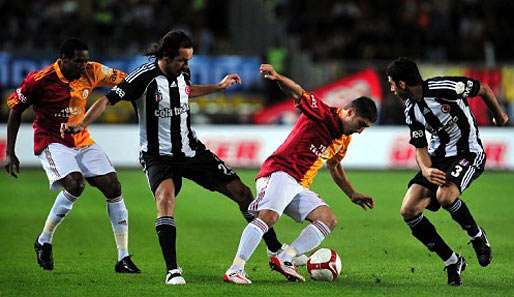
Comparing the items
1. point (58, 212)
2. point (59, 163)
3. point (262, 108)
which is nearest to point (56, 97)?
point (59, 163)

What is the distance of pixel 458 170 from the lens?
982cm

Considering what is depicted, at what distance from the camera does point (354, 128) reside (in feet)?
31.7

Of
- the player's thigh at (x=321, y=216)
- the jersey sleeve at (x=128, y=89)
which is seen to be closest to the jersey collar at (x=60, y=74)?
the jersey sleeve at (x=128, y=89)

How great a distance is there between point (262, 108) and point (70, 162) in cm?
1547

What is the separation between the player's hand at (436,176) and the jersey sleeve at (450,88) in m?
0.72

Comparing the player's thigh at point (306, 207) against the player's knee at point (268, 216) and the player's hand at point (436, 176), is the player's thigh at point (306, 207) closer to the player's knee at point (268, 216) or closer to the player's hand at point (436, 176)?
the player's knee at point (268, 216)

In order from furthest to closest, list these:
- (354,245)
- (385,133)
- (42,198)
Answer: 1. (385,133)
2. (42,198)
3. (354,245)

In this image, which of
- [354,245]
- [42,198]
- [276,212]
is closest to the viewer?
[276,212]

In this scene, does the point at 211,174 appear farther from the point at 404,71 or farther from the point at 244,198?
the point at 404,71

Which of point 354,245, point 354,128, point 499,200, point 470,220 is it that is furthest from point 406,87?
point 499,200

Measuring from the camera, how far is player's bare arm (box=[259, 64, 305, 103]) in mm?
9102

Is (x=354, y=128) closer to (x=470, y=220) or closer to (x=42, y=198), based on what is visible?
(x=470, y=220)

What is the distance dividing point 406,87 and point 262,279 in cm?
218

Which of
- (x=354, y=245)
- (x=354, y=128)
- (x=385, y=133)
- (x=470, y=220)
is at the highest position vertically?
(x=354, y=128)
